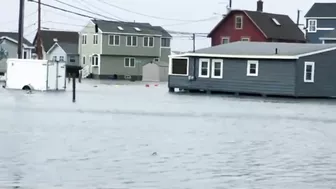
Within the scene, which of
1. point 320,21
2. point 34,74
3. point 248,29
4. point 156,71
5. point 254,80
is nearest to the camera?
point 34,74

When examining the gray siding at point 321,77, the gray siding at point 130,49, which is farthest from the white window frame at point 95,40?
the gray siding at point 321,77

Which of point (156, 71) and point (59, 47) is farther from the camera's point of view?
point (59, 47)

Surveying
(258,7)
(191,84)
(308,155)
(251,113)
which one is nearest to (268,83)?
(191,84)

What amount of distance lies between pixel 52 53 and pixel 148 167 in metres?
100

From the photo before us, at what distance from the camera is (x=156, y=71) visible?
92.8 meters

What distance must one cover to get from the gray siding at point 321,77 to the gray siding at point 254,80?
58 cm

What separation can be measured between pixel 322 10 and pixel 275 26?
263 inches

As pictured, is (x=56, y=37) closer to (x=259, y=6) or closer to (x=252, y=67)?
(x=259, y=6)

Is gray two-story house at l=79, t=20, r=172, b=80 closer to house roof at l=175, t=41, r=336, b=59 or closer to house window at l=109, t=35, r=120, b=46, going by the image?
house window at l=109, t=35, r=120, b=46

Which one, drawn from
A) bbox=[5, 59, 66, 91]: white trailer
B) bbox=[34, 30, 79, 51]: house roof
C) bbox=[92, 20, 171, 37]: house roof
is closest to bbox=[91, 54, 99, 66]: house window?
bbox=[92, 20, 171, 37]: house roof

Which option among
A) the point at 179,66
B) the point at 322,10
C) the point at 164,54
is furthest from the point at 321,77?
the point at 164,54

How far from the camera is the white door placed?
4766 centimetres

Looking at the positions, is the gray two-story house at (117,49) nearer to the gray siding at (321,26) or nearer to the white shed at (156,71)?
the white shed at (156,71)

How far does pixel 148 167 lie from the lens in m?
15.0
